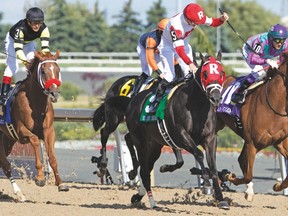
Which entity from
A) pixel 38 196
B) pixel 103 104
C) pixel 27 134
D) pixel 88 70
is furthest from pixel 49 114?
pixel 88 70

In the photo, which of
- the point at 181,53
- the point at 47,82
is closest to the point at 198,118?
the point at 181,53

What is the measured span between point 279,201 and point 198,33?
15.3m

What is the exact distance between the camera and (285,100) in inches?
422

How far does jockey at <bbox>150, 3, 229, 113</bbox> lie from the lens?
10664mm

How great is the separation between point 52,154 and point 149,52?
2.46 meters

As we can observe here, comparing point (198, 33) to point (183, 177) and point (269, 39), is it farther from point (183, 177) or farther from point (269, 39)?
point (269, 39)

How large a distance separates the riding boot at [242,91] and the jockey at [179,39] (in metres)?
0.71

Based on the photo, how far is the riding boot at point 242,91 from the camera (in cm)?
1131

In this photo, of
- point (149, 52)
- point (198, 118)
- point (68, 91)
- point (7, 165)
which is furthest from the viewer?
point (68, 91)

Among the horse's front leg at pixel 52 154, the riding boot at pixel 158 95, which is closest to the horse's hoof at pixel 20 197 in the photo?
the horse's front leg at pixel 52 154

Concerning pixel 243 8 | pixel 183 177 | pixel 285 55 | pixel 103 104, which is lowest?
pixel 243 8

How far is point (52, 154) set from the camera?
1097 cm

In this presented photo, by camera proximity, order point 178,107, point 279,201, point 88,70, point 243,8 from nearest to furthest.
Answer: point 178,107 < point 279,201 < point 88,70 < point 243,8

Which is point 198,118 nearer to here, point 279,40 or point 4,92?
point 279,40
